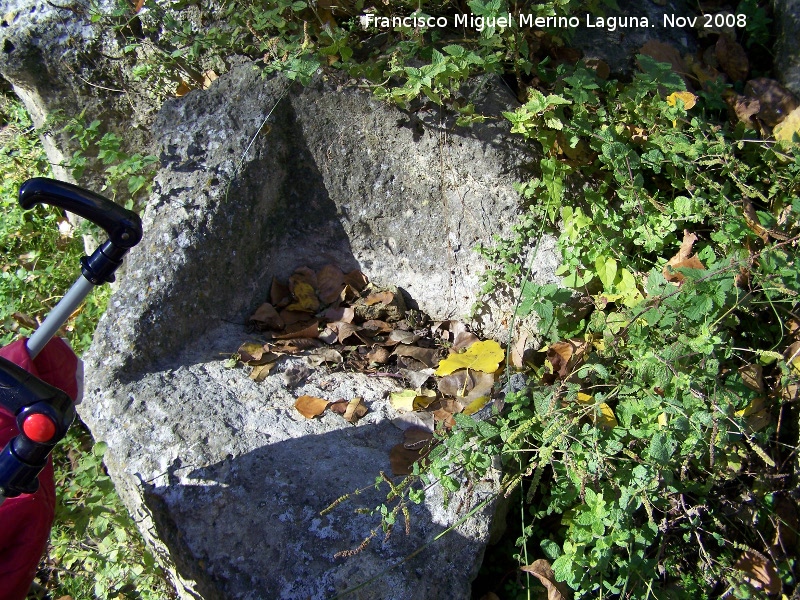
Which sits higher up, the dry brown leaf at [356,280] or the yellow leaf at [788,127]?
the yellow leaf at [788,127]

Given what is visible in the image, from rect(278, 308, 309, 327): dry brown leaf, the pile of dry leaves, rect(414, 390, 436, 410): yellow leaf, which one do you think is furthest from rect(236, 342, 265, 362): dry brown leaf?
rect(414, 390, 436, 410): yellow leaf

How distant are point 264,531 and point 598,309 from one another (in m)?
1.60

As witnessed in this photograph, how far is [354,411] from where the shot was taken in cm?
265

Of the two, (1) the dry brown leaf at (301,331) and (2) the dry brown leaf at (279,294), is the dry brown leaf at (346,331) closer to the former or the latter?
(1) the dry brown leaf at (301,331)

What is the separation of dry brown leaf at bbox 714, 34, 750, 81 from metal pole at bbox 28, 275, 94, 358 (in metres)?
3.14

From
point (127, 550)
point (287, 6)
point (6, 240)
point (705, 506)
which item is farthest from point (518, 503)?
point (6, 240)

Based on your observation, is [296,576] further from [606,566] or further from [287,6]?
[287,6]

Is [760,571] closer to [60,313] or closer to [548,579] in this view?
[548,579]

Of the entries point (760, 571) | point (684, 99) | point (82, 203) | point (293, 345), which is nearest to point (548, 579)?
point (760, 571)

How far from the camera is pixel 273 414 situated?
8.59 ft

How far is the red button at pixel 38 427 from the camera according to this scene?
59.2 inches

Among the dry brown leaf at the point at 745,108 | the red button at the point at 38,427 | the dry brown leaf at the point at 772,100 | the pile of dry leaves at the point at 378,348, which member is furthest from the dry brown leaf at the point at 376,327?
the dry brown leaf at the point at 772,100

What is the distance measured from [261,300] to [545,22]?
5.99 ft

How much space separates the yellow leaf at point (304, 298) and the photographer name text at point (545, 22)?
1250 millimetres
